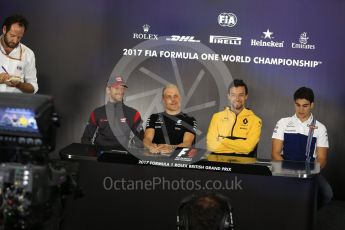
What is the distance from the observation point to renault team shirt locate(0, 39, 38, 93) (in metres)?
5.75

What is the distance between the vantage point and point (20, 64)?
5.82m

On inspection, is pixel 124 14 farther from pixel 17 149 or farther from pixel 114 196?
pixel 17 149

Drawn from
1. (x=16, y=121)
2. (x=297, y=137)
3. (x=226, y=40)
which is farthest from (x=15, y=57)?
(x=16, y=121)

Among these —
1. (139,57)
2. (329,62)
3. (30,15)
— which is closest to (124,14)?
(139,57)

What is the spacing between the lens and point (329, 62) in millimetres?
5992

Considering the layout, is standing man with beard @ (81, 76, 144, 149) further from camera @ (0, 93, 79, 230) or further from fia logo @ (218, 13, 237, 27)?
camera @ (0, 93, 79, 230)

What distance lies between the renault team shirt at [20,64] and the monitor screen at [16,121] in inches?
125

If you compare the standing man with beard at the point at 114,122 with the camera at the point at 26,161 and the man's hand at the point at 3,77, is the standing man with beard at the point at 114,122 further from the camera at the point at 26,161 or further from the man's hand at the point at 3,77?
the camera at the point at 26,161

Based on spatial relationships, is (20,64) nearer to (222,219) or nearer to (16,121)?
(16,121)

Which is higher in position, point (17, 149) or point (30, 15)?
point (30, 15)

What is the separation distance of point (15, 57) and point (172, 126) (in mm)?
1652

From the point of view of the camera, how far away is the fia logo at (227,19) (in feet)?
20.1

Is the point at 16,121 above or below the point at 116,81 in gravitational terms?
below

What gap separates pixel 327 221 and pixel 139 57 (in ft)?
8.15
